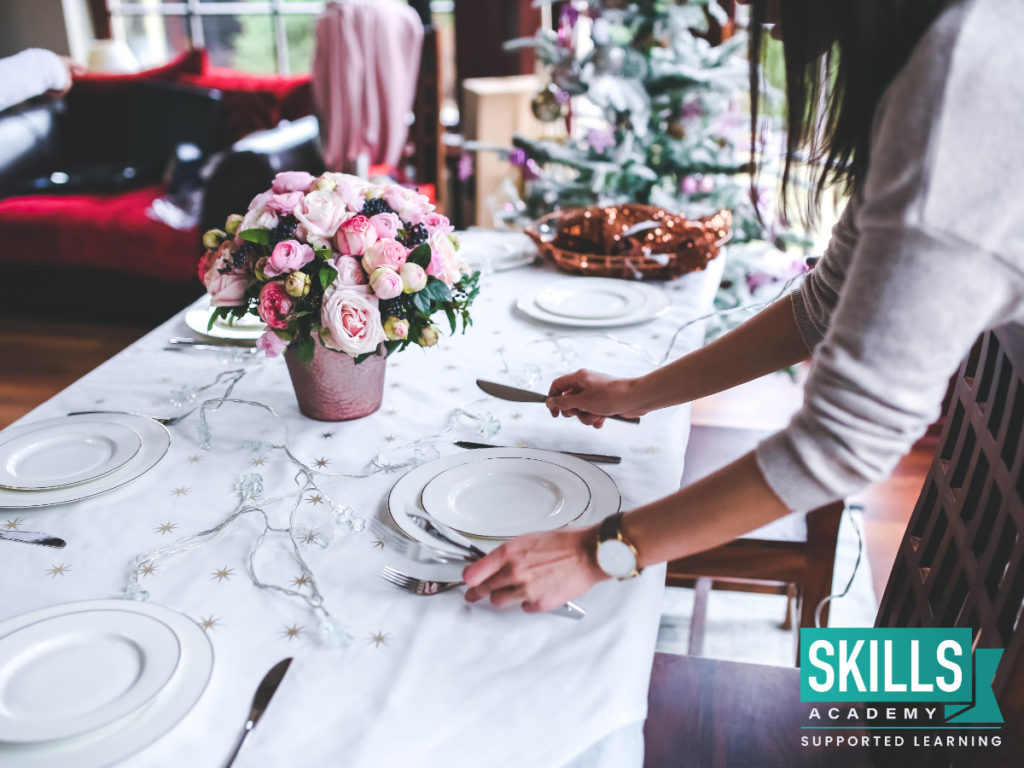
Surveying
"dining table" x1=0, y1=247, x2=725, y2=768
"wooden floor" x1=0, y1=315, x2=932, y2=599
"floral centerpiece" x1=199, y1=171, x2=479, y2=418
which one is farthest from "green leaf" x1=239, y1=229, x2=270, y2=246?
"wooden floor" x1=0, y1=315, x2=932, y2=599

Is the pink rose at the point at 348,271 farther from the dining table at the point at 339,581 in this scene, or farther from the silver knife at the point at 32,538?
the silver knife at the point at 32,538

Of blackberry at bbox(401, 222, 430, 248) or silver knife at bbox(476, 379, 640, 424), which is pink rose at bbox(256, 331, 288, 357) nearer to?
blackberry at bbox(401, 222, 430, 248)

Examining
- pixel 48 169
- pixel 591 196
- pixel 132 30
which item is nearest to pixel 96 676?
pixel 591 196

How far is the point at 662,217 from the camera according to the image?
1.50 metres

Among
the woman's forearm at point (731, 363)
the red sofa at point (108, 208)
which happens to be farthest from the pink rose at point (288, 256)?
the red sofa at point (108, 208)

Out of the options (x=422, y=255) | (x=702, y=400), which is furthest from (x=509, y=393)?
(x=702, y=400)

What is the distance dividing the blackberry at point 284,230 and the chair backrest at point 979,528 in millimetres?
757

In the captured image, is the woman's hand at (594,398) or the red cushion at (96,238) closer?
the woman's hand at (594,398)

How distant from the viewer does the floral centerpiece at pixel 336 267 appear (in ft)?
2.90

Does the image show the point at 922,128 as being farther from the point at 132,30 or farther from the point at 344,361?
the point at 132,30

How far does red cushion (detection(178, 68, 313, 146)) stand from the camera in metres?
3.92

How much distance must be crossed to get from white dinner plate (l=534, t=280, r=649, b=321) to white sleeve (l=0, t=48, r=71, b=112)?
87 cm

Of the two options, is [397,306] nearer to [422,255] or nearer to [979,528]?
[422,255]

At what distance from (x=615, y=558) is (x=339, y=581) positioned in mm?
254
